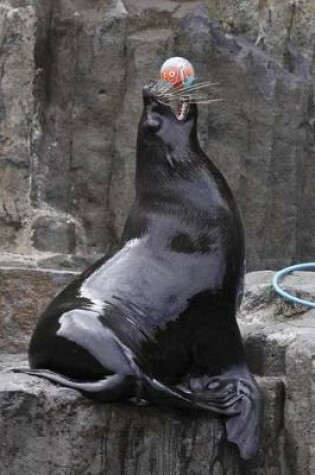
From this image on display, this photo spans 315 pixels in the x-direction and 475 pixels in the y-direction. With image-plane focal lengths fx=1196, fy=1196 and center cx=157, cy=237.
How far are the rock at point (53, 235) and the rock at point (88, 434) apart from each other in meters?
3.83

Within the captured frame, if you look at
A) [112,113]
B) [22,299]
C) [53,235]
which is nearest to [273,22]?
[112,113]

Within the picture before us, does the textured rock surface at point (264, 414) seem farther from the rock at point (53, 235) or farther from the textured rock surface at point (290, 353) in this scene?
the rock at point (53, 235)

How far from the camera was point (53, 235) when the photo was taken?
320 inches

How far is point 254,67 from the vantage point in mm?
8617

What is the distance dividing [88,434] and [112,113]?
15.0 feet

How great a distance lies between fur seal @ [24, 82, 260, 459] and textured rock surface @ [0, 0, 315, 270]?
3.49 meters

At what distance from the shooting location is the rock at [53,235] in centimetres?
805

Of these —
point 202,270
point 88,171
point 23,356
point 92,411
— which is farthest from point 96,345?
point 88,171

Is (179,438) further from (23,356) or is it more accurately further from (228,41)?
(228,41)

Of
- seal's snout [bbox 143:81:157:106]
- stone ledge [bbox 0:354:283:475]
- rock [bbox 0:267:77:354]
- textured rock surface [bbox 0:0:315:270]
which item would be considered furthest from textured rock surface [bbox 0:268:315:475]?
textured rock surface [bbox 0:0:315:270]

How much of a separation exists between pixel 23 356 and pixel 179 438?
0.99 metres

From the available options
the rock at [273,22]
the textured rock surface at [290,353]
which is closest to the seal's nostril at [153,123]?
the textured rock surface at [290,353]

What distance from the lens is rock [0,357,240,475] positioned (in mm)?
4078

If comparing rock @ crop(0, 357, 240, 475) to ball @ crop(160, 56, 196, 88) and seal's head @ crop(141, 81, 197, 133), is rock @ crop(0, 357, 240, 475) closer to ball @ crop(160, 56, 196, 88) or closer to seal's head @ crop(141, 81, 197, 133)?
seal's head @ crop(141, 81, 197, 133)
